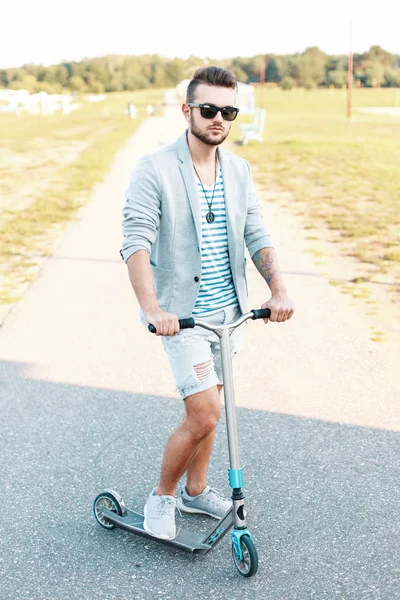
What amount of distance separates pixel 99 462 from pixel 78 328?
2.62 m

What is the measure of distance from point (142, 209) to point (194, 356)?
63cm

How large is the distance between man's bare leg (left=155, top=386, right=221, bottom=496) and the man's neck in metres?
0.94

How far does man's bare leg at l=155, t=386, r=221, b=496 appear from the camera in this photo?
10.6 ft

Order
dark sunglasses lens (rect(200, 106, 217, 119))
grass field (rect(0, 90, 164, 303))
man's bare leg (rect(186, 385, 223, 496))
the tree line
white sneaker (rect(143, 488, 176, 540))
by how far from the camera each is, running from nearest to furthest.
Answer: dark sunglasses lens (rect(200, 106, 217, 119)) < white sneaker (rect(143, 488, 176, 540)) < man's bare leg (rect(186, 385, 223, 496)) < grass field (rect(0, 90, 164, 303)) < the tree line

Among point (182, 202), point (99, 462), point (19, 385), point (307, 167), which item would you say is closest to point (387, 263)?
point (19, 385)

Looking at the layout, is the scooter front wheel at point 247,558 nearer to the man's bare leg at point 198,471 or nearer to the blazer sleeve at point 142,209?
the man's bare leg at point 198,471

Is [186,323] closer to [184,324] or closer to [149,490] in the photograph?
[184,324]

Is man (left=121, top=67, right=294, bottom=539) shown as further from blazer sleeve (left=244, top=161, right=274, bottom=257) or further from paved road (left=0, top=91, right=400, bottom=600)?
paved road (left=0, top=91, right=400, bottom=600)

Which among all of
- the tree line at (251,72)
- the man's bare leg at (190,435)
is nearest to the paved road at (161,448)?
the man's bare leg at (190,435)

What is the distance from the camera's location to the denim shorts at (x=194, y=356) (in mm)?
3217

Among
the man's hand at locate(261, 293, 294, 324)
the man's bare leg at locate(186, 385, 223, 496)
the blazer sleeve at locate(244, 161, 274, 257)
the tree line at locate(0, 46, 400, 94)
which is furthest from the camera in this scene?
the tree line at locate(0, 46, 400, 94)

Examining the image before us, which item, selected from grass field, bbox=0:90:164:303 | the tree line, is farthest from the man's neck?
the tree line

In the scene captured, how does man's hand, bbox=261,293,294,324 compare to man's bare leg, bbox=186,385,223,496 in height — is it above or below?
above

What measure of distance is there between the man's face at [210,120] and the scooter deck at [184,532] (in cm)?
152
